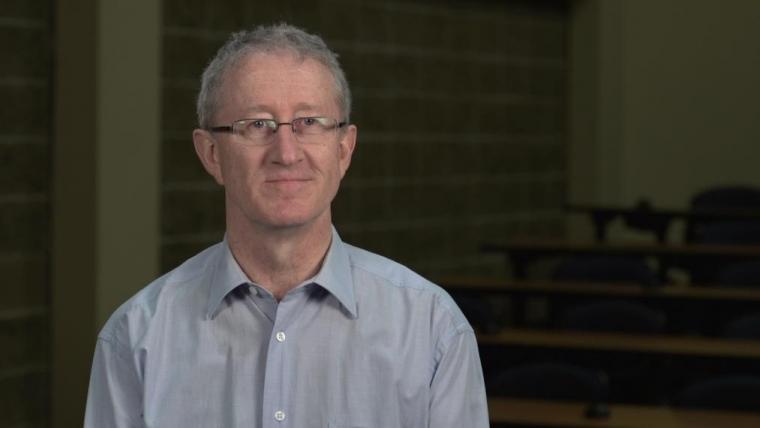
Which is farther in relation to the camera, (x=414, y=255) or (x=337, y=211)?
(x=414, y=255)

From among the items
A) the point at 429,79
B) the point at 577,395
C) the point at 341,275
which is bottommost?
the point at 577,395

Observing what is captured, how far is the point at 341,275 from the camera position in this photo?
61.2 inches

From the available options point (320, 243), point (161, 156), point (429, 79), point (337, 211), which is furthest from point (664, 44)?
point (320, 243)

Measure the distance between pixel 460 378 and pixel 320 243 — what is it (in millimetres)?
207

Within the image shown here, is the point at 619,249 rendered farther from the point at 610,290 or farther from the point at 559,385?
the point at 559,385

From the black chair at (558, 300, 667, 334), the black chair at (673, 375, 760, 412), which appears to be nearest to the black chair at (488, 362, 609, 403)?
the black chair at (673, 375, 760, 412)

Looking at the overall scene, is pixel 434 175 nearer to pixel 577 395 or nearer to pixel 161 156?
pixel 161 156

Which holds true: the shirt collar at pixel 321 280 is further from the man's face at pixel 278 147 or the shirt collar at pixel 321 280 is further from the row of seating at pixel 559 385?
the row of seating at pixel 559 385

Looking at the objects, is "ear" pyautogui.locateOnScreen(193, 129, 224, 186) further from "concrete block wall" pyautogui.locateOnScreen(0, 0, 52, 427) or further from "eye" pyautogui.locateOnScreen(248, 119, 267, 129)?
"concrete block wall" pyautogui.locateOnScreen(0, 0, 52, 427)

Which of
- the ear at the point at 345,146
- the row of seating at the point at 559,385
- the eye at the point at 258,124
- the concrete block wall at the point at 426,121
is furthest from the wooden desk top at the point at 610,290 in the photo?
the eye at the point at 258,124

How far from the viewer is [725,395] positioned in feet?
16.0

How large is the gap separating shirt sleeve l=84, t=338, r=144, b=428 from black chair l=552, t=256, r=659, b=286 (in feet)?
20.9

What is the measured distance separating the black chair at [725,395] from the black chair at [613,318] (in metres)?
1.55

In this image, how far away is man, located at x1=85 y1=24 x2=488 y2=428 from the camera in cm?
151
